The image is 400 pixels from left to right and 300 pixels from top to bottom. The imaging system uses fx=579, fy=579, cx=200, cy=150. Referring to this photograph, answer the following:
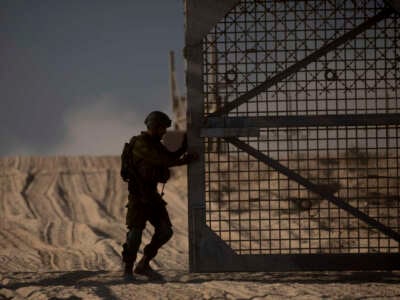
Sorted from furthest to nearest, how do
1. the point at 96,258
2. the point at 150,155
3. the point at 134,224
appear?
the point at 96,258 → the point at 134,224 → the point at 150,155

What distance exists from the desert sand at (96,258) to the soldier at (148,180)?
→ 41cm

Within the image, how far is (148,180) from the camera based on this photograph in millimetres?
5566

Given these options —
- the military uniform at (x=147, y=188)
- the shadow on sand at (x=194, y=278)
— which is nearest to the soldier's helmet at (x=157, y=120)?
the military uniform at (x=147, y=188)

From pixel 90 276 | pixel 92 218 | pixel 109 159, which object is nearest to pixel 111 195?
pixel 92 218

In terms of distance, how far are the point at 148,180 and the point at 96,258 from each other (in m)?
4.03

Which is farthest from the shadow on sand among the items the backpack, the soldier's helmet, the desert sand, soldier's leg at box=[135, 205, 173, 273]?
the soldier's helmet

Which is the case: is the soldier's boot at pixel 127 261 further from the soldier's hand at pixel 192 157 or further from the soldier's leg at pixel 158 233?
the soldier's hand at pixel 192 157

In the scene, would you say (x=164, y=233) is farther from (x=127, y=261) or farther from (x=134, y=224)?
(x=127, y=261)

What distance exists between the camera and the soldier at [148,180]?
5516 mm

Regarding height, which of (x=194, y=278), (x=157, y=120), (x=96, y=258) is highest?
(x=157, y=120)

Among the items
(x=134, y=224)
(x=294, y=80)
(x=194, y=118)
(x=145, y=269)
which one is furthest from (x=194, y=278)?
(x=294, y=80)

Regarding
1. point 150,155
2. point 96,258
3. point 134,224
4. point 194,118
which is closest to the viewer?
point 150,155

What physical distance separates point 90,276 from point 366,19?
12.6 ft

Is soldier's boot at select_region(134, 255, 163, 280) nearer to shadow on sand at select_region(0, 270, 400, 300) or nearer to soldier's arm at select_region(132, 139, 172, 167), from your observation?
shadow on sand at select_region(0, 270, 400, 300)
